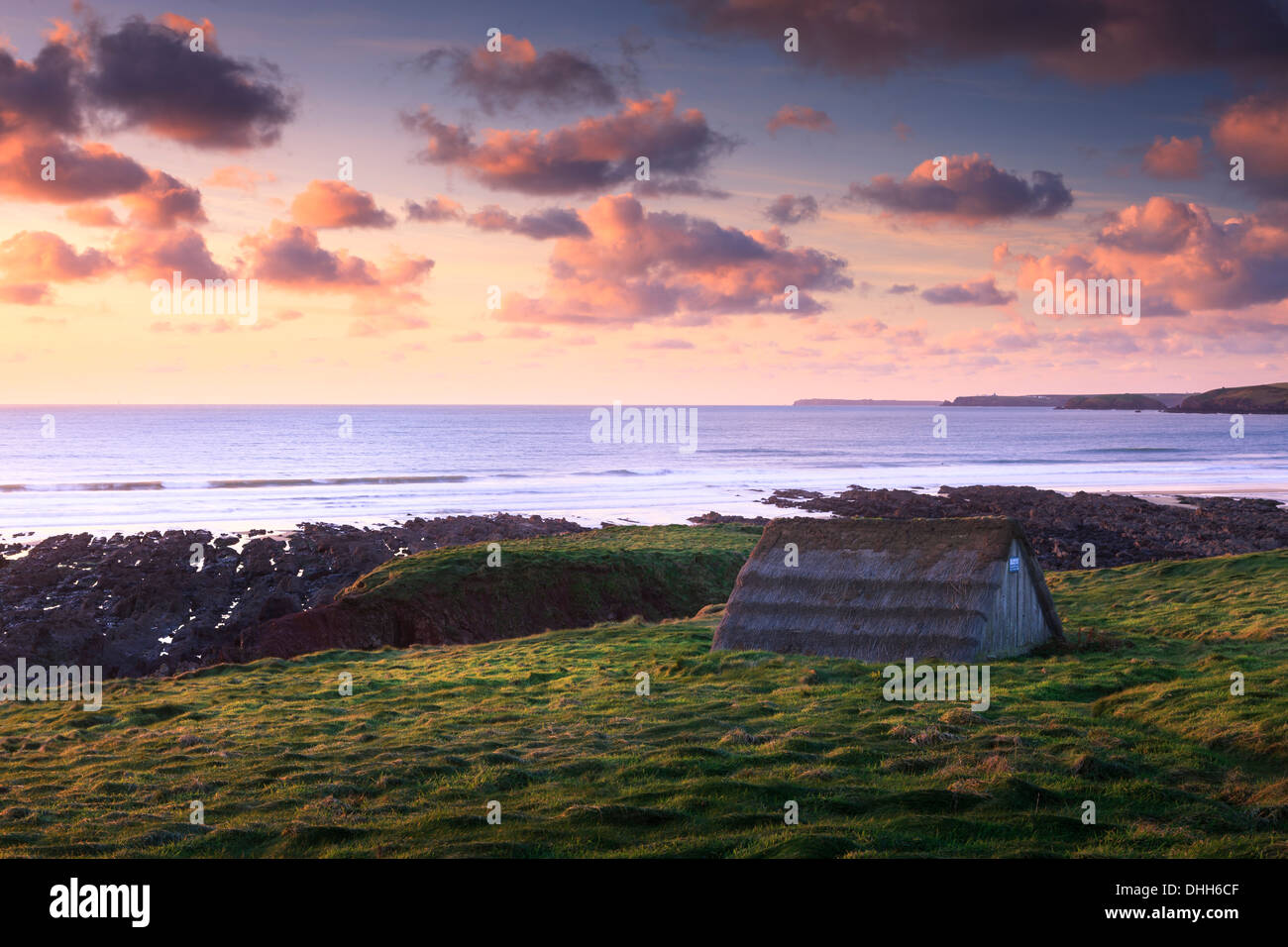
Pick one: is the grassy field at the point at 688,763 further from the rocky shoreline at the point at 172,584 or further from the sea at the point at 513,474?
the sea at the point at 513,474

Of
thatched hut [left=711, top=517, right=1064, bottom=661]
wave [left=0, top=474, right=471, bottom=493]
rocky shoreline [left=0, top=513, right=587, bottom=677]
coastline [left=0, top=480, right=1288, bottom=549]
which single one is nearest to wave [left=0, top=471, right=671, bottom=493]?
wave [left=0, top=474, right=471, bottom=493]

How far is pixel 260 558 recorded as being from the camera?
48812 millimetres

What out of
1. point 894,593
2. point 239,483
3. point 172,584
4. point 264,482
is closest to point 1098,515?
point 894,593

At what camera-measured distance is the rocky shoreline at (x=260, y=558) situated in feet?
110

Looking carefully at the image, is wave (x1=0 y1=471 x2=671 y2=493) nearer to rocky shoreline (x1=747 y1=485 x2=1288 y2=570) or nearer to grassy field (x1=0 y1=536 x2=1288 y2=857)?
rocky shoreline (x1=747 y1=485 x2=1288 y2=570)

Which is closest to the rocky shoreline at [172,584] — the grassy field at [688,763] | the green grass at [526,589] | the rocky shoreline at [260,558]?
the rocky shoreline at [260,558]

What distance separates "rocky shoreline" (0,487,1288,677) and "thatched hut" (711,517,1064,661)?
65.4 feet

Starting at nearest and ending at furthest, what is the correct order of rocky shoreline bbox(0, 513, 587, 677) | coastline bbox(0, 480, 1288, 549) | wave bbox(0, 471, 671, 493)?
1. rocky shoreline bbox(0, 513, 587, 677)
2. coastline bbox(0, 480, 1288, 549)
3. wave bbox(0, 471, 671, 493)

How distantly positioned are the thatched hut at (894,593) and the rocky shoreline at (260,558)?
19934 millimetres

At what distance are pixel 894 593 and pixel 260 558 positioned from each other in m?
37.5

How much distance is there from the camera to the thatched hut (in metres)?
21.1

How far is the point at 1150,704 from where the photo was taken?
600 inches

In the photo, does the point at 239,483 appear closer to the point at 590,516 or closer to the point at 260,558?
the point at 590,516
